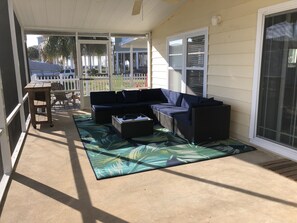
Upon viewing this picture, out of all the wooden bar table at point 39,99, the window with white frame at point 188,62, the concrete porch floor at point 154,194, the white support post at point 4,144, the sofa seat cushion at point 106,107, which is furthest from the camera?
the sofa seat cushion at point 106,107

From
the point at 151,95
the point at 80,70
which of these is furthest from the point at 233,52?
the point at 80,70

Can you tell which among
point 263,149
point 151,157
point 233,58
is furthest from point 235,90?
point 151,157

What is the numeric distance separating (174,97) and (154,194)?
3.48 meters

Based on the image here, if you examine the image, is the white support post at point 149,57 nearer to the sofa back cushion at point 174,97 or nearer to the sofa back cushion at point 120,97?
the sofa back cushion at point 174,97

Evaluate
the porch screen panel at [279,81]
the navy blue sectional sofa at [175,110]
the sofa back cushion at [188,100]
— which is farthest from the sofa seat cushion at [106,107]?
the porch screen panel at [279,81]

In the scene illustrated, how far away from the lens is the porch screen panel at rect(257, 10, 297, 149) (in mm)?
3346

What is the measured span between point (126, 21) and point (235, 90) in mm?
3750

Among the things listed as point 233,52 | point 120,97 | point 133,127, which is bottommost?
point 133,127

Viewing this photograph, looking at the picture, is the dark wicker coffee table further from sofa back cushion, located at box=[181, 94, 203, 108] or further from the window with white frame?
the window with white frame

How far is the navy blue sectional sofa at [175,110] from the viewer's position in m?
4.10

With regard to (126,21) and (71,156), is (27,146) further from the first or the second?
(126,21)

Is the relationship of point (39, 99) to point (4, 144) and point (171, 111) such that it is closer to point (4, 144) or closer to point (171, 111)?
point (4, 144)

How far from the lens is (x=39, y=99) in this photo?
18.3 ft

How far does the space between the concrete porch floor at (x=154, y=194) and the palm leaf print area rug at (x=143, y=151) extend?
16 cm
